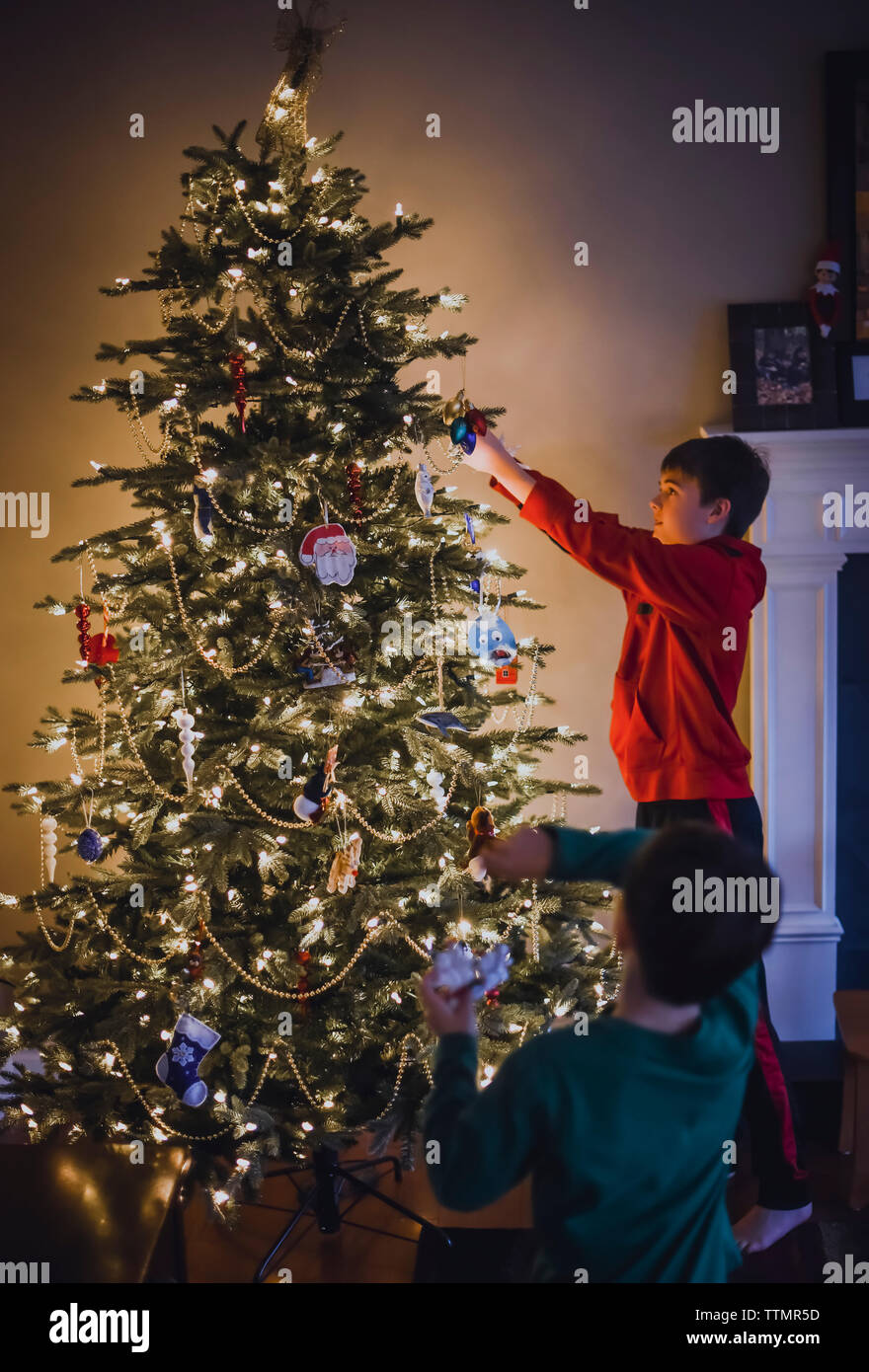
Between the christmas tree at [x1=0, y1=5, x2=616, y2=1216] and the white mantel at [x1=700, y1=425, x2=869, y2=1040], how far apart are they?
113 cm

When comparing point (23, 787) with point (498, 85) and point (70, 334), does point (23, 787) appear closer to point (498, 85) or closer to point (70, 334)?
point (70, 334)

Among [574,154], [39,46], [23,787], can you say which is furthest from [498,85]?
[23,787]

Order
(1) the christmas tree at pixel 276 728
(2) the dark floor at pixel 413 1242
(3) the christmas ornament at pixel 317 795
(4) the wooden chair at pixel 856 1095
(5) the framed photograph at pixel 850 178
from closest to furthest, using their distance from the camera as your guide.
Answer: (3) the christmas ornament at pixel 317 795, (1) the christmas tree at pixel 276 728, (2) the dark floor at pixel 413 1242, (4) the wooden chair at pixel 856 1095, (5) the framed photograph at pixel 850 178

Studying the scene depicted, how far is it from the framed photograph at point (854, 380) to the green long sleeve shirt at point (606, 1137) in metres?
2.40

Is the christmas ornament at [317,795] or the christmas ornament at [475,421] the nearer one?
the christmas ornament at [317,795]

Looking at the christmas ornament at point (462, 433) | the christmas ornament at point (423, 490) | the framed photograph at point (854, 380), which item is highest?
the framed photograph at point (854, 380)

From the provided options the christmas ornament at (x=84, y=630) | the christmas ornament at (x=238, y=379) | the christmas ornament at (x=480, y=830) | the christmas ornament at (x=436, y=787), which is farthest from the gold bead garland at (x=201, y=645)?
the christmas ornament at (x=480, y=830)

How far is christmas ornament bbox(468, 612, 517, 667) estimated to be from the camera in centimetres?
235

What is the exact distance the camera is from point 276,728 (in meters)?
2.23

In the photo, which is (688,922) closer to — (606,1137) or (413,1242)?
(606,1137)

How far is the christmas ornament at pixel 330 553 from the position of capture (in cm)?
213

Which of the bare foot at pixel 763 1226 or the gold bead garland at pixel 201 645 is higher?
the gold bead garland at pixel 201 645

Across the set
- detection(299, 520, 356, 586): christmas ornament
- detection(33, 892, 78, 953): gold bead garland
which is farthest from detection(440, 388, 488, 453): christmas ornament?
detection(33, 892, 78, 953): gold bead garland

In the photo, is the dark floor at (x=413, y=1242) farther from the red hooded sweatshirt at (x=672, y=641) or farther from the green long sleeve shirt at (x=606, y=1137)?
the green long sleeve shirt at (x=606, y=1137)
